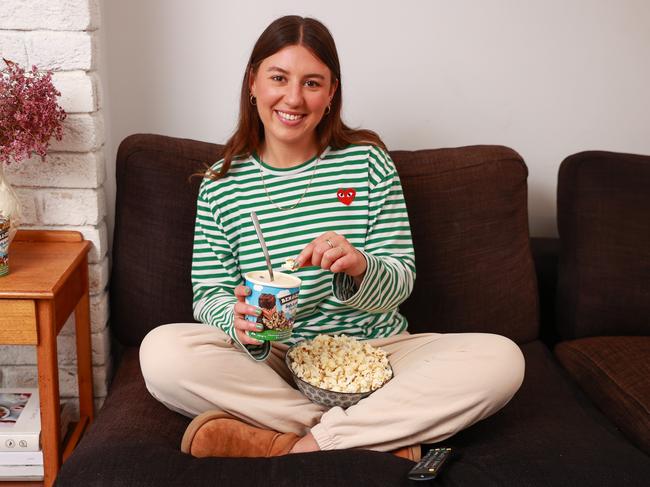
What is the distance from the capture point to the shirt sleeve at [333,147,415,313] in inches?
61.2

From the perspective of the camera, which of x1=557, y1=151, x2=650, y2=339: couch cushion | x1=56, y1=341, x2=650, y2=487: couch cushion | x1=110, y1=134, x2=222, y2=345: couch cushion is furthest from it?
x1=557, y1=151, x2=650, y2=339: couch cushion

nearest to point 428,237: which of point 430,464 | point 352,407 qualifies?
point 352,407

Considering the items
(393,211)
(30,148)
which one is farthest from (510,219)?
(30,148)

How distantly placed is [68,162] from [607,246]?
1.35 m

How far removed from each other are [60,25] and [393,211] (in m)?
0.84

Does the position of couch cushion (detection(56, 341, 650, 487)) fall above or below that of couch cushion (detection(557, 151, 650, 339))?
below

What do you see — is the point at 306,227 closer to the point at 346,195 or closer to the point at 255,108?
the point at 346,195

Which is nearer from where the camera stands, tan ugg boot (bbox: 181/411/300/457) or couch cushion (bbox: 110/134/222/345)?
tan ugg boot (bbox: 181/411/300/457)

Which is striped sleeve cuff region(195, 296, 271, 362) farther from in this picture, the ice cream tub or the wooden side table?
the wooden side table

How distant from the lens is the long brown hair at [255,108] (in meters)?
1.61

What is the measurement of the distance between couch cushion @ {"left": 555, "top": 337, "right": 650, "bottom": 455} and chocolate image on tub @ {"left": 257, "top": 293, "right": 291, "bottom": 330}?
0.79m

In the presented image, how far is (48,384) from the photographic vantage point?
150cm

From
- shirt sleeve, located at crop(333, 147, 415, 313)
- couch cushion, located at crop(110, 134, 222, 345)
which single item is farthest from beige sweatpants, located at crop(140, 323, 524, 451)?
couch cushion, located at crop(110, 134, 222, 345)

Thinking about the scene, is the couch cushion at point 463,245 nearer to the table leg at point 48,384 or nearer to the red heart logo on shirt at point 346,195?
the red heart logo on shirt at point 346,195
